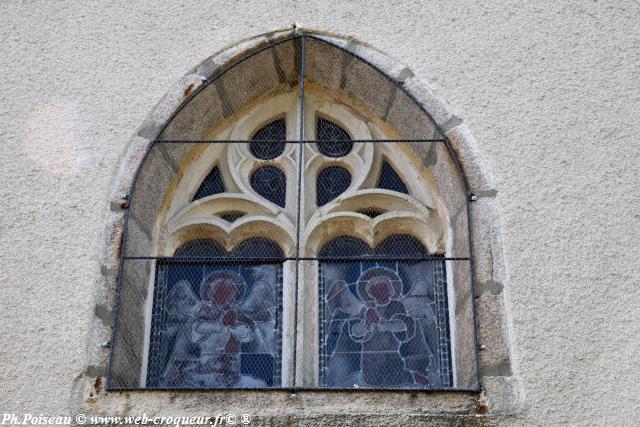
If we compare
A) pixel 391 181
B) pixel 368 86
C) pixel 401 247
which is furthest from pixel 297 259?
pixel 368 86

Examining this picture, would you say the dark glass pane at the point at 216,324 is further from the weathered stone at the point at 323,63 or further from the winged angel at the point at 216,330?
the weathered stone at the point at 323,63

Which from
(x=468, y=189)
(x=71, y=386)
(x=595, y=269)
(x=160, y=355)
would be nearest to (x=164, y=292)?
(x=160, y=355)

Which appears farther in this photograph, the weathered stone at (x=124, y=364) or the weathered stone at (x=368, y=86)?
the weathered stone at (x=368, y=86)

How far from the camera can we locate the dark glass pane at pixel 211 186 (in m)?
4.84

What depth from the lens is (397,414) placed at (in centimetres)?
372

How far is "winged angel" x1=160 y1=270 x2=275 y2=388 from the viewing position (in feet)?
14.1

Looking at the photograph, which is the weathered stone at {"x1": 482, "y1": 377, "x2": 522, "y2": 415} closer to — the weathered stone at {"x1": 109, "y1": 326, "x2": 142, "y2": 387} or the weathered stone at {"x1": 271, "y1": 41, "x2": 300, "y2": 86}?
the weathered stone at {"x1": 109, "y1": 326, "x2": 142, "y2": 387}

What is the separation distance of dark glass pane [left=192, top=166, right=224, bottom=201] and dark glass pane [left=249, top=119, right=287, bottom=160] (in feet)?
0.70

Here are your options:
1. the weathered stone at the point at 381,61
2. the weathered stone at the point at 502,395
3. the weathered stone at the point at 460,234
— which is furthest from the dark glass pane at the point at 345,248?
the weathered stone at the point at 502,395

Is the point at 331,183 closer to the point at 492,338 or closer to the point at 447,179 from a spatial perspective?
the point at 447,179

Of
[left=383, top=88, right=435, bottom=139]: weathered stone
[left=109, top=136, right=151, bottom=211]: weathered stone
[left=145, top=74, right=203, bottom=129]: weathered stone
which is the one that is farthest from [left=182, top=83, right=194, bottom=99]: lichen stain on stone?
[left=383, top=88, right=435, bottom=139]: weathered stone

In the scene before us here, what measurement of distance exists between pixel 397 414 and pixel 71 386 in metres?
1.22

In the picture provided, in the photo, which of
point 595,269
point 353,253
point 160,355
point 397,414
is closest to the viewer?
point 397,414

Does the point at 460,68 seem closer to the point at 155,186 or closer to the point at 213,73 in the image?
the point at 213,73
